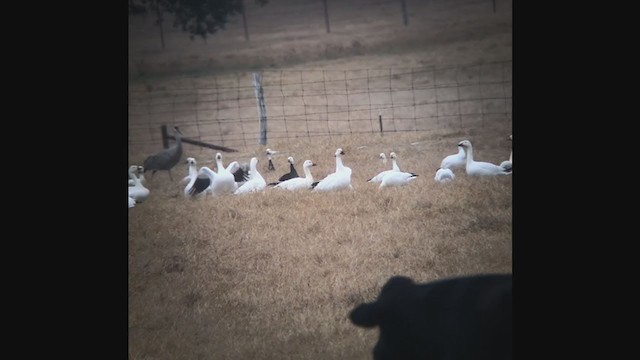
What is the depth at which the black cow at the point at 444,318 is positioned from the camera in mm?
2287

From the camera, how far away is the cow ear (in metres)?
2.57

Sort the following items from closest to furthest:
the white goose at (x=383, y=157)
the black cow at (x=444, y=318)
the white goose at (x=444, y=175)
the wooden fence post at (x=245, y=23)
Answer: the black cow at (x=444, y=318)
the white goose at (x=444, y=175)
the white goose at (x=383, y=157)
the wooden fence post at (x=245, y=23)

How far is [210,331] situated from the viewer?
3273 mm

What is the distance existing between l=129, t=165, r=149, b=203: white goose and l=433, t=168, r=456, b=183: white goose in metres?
1.60

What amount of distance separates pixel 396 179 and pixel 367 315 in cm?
Answer: 108

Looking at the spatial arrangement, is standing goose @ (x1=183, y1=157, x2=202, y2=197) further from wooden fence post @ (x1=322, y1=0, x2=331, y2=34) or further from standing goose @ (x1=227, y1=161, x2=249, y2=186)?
wooden fence post @ (x1=322, y1=0, x2=331, y2=34)

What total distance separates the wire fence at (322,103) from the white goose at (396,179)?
26 centimetres

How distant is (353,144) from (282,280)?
78 centimetres

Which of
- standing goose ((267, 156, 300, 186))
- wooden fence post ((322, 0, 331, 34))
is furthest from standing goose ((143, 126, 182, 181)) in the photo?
wooden fence post ((322, 0, 331, 34))

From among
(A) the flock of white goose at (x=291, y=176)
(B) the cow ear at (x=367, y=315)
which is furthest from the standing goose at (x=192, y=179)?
(B) the cow ear at (x=367, y=315)

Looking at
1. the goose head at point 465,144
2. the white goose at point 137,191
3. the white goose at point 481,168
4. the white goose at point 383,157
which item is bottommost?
the white goose at point 137,191

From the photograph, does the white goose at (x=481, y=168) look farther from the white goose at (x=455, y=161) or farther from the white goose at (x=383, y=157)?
the white goose at (x=383, y=157)
